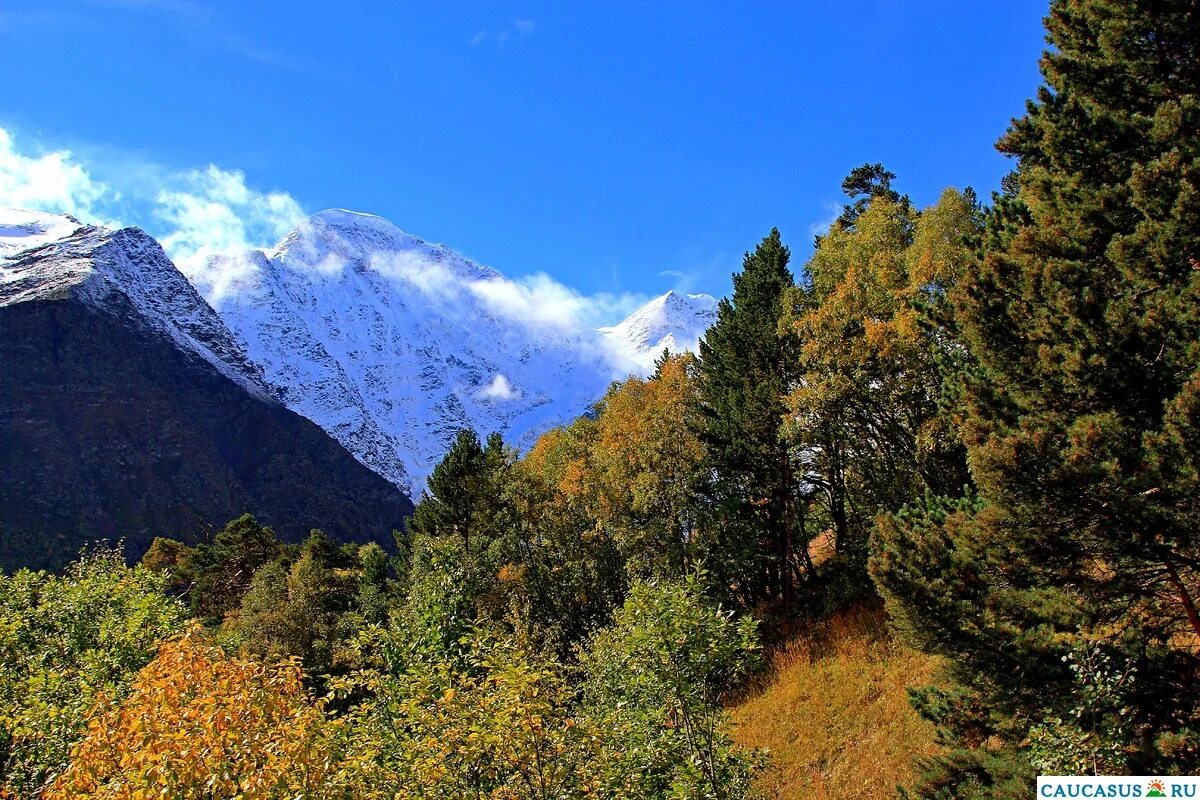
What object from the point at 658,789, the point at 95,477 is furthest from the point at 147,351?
the point at 658,789

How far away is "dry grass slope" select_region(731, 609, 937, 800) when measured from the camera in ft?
46.9

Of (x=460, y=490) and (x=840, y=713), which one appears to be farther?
(x=460, y=490)

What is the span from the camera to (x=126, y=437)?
145875 millimetres

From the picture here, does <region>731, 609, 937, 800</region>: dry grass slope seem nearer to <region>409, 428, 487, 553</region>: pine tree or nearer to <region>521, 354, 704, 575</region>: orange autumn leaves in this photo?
<region>521, 354, 704, 575</region>: orange autumn leaves

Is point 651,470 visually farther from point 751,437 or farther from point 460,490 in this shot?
point 460,490

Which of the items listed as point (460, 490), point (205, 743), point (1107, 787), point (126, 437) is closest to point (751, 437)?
point (1107, 787)

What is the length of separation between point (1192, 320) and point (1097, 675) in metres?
4.29

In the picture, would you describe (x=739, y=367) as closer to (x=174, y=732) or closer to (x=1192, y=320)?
(x=1192, y=320)

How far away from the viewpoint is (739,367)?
2380 centimetres

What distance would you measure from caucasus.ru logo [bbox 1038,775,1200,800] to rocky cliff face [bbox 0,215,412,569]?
127m

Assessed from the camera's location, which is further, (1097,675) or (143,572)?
(143,572)

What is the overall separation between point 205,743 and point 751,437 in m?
20.0

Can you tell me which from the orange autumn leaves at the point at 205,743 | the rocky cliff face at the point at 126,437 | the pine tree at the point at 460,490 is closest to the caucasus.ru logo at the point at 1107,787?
the orange autumn leaves at the point at 205,743

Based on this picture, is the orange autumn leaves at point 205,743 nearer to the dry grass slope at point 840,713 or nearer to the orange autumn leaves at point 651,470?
the dry grass slope at point 840,713
